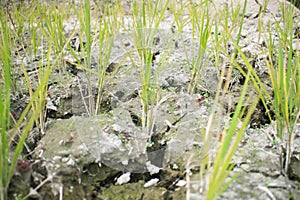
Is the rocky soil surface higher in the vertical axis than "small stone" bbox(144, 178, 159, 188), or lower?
higher

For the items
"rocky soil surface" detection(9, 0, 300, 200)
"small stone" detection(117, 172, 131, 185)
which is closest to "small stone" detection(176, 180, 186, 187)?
"rocky soil surface" detection(9, 0, 300, 200)

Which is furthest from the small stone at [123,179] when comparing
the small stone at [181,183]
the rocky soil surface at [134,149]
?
the small stone at [181,183]

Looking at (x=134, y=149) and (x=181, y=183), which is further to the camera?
(x=134, y=149)

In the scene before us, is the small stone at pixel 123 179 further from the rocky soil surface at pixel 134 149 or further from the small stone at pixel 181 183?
the small stone at pixel 181 183

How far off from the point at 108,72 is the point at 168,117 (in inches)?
20.7

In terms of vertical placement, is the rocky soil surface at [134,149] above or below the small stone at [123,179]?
above

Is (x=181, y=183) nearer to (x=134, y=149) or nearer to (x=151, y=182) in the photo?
(x=151, y=182)

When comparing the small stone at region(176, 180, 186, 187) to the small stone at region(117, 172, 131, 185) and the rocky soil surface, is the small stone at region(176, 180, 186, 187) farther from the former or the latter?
the small stone at region(117, 172, 131, 185)

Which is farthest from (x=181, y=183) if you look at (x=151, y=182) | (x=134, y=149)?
(x=134, y=149)

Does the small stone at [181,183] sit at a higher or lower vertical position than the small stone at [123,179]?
higher

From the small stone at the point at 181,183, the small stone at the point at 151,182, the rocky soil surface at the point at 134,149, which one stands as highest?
the rocky soil surface at the point at 134,149

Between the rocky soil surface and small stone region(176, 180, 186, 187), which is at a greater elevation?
the rocky soil surface

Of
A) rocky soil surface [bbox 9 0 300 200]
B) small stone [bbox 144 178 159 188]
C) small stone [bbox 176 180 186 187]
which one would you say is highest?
rocky soil surface [bbox 9 0 300 200]

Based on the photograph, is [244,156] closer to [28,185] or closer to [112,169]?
[112,169]
